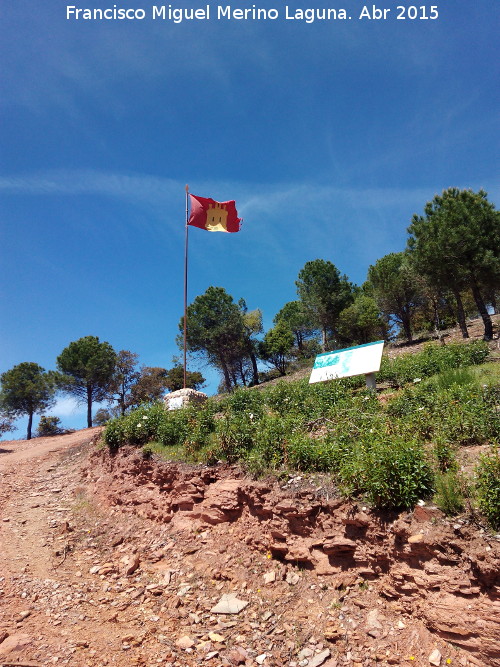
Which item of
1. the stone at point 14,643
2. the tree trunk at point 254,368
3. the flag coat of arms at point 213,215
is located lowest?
the stone at point 14,643

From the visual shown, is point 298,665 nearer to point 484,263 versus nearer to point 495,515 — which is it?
point 495,515

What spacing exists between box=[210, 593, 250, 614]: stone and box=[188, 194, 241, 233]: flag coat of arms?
1165 centimetres

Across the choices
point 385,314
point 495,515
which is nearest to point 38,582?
point 495,515

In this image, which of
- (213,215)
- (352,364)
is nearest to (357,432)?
(352,364)

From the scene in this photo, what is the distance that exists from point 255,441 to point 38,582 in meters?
3.75

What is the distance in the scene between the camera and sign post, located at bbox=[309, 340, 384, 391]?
8.70 metres

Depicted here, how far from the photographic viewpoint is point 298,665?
372cm

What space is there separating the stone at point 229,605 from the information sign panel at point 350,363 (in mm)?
5168

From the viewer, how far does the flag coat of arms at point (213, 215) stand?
13.7 meters

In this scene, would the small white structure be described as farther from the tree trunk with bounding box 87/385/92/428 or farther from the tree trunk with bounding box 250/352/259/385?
the tree trunk with bounding box 250/352/259/385

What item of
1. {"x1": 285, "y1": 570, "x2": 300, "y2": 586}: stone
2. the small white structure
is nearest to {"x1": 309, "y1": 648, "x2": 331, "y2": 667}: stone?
{"x1": 285, "y1": 570, "x2": 300, "y2": 586}: stone

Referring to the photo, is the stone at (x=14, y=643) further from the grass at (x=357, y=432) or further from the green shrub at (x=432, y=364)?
the green shrub at (x=432, y=364)

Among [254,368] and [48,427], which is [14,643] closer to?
[48,427]

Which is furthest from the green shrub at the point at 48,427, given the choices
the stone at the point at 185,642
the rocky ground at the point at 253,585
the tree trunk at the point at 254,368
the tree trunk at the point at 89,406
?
the stone at the point at 185,642
